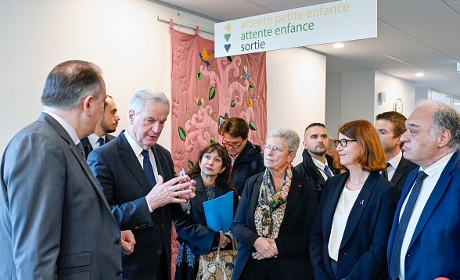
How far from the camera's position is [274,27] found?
153 inches

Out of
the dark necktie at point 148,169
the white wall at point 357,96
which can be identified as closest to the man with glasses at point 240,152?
the dark necktie at point 148,169

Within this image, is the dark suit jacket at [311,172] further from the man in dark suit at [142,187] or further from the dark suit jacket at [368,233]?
the man in dark suit at [142,187]

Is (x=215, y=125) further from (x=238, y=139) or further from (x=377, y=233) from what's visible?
(x=377, y=233)

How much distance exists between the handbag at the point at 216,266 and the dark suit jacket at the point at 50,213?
1627 mm

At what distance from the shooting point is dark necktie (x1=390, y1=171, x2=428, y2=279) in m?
2.29

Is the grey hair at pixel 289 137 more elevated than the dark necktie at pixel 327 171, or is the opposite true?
the grey hair at pixel 289 137

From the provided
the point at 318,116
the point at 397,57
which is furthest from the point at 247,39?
the point at 397,57

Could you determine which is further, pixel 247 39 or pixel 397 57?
pixel 397 57

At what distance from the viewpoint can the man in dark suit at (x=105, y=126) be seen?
390cm

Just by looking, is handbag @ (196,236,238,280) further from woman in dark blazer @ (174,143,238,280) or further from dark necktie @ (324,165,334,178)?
dark necktie @ (324,165,334,178)

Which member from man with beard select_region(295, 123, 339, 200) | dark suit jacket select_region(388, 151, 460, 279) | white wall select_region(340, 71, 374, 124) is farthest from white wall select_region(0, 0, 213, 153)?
white wall select_region(340, 71, 374, 124)

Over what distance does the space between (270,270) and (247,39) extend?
1.99 m

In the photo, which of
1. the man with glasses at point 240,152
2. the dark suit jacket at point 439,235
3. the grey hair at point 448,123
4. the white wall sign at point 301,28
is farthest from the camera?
the man with glasses at point 240,152

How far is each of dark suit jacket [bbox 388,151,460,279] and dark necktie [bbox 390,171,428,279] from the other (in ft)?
0.26
